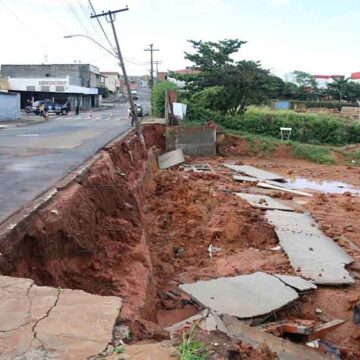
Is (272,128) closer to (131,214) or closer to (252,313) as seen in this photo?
(131,214)

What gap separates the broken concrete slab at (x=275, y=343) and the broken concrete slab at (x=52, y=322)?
2.44 meters

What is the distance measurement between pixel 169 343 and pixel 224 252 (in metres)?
7.64

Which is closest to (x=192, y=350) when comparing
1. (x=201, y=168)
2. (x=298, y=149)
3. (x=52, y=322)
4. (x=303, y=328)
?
(x=52, y=322)

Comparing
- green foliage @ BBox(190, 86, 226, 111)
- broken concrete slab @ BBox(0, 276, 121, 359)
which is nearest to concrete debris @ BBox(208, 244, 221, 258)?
broken concrete slab @ BBox(0, 276, 121, 359)

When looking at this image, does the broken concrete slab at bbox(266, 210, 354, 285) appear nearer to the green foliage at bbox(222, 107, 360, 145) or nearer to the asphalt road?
the asphalt road

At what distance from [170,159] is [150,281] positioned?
57.8 ft

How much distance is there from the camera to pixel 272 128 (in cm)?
3428

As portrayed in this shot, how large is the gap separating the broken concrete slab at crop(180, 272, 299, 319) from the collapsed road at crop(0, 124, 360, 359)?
2cm

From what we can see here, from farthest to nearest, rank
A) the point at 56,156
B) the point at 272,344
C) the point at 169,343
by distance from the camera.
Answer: the point at 56,156, the point at 272,344, the point at 169,343

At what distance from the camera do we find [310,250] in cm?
1081

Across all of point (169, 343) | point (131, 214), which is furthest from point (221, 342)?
point (131, 214)

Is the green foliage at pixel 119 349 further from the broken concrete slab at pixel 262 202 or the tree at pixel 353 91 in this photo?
the tree at pixel 353 91

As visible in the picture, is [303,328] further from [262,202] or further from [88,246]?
[262,202]

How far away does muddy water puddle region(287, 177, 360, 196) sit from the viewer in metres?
21.1
